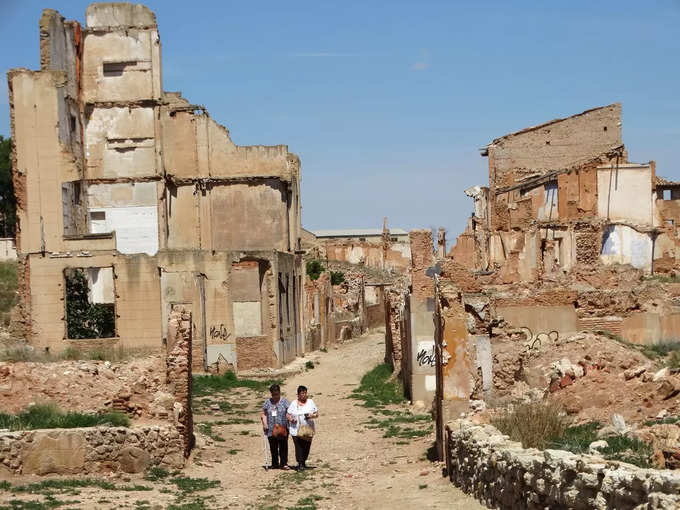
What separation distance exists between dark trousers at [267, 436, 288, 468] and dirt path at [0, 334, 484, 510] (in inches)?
10.2

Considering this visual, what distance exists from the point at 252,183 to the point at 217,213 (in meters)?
1.83

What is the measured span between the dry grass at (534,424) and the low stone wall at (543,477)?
0.18m

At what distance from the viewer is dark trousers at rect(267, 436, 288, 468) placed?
52.6 ft

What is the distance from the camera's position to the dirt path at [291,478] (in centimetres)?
1263

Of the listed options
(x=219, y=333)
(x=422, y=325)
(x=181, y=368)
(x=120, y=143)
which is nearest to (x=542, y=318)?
(x=422, y=325)

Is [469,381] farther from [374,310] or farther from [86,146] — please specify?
[374,310]

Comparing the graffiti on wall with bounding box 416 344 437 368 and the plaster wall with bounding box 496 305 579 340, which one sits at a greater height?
the plaster wall with bounding box 496 305 579 340

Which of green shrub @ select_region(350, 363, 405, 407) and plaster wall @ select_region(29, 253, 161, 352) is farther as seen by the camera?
plaster wall @ select_region(29, 253, 161, 352)

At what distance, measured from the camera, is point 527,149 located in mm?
53094

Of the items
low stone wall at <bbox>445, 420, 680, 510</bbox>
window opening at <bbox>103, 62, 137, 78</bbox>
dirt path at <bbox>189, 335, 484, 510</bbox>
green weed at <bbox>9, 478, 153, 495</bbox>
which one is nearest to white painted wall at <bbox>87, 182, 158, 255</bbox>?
window opening at <bbox>103, 62, 137, 78</bbox>

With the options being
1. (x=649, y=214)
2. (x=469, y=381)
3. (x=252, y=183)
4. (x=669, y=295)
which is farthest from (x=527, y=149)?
(x=469, y=381)

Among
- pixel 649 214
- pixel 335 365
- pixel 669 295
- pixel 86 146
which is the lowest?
pixel 335 365

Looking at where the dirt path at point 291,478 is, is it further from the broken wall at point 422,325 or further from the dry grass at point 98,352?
the dry grass at point 98,352

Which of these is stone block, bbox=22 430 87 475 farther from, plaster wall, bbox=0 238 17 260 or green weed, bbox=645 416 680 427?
plaster wall, bbox=0 238 17 260
